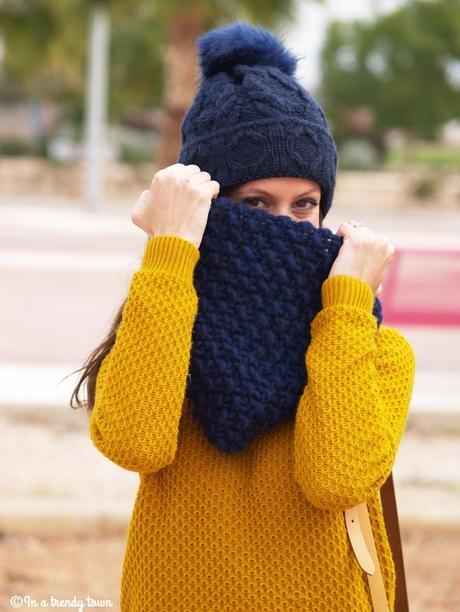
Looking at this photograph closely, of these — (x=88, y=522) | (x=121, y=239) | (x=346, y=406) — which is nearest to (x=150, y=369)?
(x=346, y=406)

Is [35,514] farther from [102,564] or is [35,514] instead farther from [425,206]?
[425,206]

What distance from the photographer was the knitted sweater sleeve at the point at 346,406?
1388 mm

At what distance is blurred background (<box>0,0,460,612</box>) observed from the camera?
3.52 metres

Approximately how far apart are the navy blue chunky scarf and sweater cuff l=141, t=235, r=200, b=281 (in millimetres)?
49

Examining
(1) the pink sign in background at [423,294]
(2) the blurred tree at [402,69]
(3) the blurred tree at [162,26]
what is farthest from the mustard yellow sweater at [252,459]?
(2) the blurred tree at [402,69]

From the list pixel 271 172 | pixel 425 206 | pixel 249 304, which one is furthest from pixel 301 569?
pixel 425 206

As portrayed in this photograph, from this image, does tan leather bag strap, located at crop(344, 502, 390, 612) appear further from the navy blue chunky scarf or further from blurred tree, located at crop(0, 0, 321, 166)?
blurred tree, located at crop(0, 0, 321, 166)

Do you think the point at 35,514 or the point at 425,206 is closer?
the point at 35,514

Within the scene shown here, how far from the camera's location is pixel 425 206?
26172mm

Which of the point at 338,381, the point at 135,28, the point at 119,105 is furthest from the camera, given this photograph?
the point at 119,105

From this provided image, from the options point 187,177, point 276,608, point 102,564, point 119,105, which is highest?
point 119,105

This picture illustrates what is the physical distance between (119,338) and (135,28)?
32365mm

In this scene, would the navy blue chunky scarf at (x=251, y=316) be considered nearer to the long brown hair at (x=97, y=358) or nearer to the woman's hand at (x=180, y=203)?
the woman's hand at (x=180, y=203)

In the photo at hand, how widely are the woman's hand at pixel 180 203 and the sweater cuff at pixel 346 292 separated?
219 millimetres
